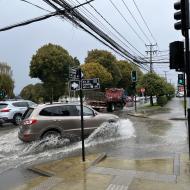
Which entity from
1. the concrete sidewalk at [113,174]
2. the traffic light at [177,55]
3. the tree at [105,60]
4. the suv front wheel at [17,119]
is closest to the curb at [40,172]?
the concrete sidewalk at [113,174]

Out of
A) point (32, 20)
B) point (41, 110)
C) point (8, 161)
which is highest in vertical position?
point (32, 20)

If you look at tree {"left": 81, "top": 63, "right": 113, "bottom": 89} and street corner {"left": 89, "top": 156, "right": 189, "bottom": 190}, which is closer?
street corner {"left": 89, "top": 156, "right": 189, "bottom": 190}

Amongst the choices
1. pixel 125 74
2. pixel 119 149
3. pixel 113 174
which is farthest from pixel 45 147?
pixel 125 74

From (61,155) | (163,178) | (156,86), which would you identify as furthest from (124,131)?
(156,86)

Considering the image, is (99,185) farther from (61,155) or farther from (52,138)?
(52,138)

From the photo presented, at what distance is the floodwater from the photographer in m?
12.1

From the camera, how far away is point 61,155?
1263cm

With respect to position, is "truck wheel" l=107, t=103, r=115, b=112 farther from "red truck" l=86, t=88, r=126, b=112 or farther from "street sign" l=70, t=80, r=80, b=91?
"street sign" l=70, t=80, r=80, b=91

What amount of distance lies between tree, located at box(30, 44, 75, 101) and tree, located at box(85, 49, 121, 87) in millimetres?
17675

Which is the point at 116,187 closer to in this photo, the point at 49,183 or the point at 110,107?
the point at 49,183

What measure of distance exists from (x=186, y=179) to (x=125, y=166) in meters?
1.88

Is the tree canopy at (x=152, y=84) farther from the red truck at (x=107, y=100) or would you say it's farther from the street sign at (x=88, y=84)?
the street sign at (x=88, y=84)

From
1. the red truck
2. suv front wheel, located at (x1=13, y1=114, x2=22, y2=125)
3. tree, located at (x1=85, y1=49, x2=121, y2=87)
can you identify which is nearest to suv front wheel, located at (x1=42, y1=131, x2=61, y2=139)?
suv front wheel, located at (x1=13, y1=114, x2=22, y2=125)

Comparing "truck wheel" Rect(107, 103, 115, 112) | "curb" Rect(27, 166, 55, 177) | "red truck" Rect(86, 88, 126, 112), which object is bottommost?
"curb" Rect(27, 166, 55, 177)
